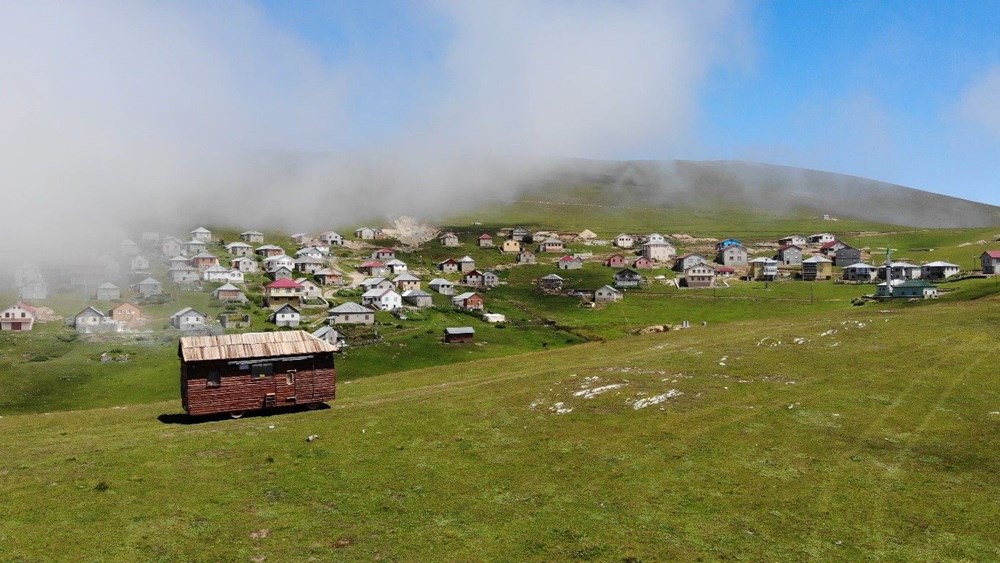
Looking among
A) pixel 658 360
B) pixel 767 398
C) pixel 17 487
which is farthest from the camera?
pixel 658 360

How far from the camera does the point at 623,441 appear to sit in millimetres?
33125

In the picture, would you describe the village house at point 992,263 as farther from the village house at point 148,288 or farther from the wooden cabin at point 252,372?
the village house at point 148,288

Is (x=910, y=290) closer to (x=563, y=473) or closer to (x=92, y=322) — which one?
(x=563, y=473)

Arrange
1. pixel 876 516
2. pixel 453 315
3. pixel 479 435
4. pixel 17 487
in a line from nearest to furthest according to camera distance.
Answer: pixel 876 516, pixel 17 487, pixel 479 435, pixel 453 315

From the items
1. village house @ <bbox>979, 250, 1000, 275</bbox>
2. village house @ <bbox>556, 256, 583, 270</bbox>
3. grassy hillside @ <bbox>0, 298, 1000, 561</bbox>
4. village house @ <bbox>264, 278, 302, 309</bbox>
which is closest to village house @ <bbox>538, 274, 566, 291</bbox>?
village house @ <bbox>556, 256, 583, 270</bbox>

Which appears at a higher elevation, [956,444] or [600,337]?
[956,444]

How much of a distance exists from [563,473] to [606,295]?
12422cm

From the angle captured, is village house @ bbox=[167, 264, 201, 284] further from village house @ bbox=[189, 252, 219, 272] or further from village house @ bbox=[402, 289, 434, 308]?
village house @ bbox=[402, 289, 434, 308]

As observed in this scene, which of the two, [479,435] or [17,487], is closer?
[17,487]

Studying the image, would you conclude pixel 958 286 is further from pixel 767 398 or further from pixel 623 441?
pixel 623 441

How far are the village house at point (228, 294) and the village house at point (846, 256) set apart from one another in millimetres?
156939

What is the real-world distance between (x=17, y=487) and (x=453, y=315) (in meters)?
109

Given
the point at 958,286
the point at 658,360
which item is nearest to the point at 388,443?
the point at 658,360

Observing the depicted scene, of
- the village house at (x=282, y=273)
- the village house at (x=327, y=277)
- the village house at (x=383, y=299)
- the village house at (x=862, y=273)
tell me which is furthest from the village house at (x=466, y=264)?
the village house at (x=862, y=273)
